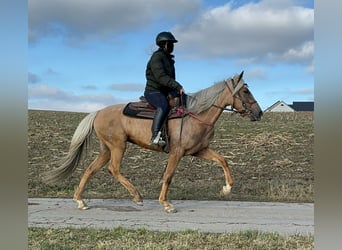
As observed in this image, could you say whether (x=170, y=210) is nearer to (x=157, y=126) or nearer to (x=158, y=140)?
(x=158, y=140)

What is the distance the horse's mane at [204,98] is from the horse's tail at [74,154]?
1766 millimetres

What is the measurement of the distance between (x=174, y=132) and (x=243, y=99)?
4.20ft

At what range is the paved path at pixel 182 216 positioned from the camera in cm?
547

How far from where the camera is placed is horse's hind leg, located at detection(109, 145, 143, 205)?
22.4 ft

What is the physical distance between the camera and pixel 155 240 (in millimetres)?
4645

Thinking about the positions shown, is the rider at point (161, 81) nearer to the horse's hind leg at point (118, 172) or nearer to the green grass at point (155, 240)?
the horse's hind leg at point (118, 172)

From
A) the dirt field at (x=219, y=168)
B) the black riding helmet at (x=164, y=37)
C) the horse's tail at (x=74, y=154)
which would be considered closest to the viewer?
the black riding helmet at (x=164, y=37)

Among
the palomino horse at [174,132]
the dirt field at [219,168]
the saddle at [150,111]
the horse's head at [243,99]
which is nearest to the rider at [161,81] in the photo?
the saddle at [150,111]

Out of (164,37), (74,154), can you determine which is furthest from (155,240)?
(164,37)

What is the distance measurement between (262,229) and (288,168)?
6354mm

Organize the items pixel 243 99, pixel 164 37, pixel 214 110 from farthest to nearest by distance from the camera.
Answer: pixel 214 110 < pixel 243 99 < pixel 164 37

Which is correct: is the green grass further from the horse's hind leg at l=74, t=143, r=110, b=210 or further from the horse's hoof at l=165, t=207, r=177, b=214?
the horse's hind leg at l=74, t=143, r=110, b=210
